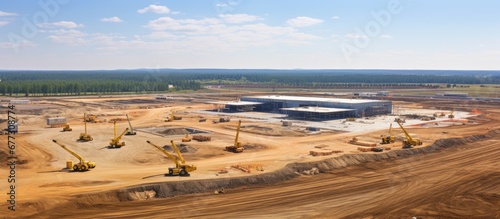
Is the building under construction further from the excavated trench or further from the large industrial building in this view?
the excavated trench

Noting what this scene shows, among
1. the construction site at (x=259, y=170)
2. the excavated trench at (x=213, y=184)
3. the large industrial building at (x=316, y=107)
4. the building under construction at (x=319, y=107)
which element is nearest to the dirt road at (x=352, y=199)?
the construction site at (x=259, y=170)

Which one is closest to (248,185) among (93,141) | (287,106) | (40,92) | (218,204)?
(218,204)

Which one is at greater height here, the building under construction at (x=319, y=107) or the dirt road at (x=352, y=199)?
the building under construction at (x=319, y=107)

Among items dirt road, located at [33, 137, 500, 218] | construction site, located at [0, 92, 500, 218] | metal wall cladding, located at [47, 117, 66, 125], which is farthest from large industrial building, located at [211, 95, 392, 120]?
dirt road, located at [33, 137, 500, 218]

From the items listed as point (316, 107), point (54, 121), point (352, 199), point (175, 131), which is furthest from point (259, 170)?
point (316, 107)

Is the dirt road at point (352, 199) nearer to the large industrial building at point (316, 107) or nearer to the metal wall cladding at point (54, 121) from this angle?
the large industrial building at point (316, 107)

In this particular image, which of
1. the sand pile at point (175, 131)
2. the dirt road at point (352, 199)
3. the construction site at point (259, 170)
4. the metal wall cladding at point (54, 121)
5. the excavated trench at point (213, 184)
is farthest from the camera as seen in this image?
the metal wall cladding at point (54, 121)
